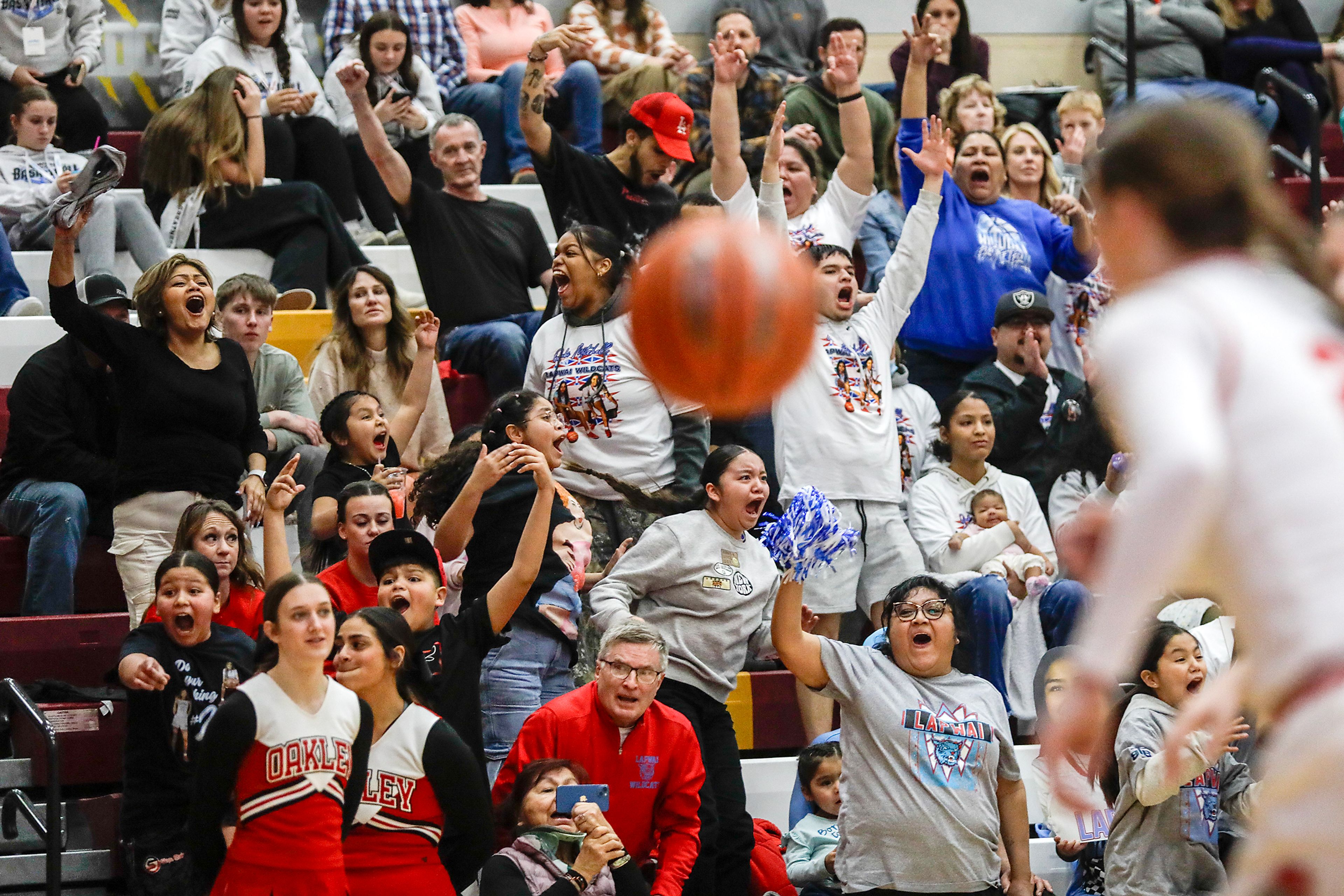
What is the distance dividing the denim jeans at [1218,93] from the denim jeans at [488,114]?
385 cm

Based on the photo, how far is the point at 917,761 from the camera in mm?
5570

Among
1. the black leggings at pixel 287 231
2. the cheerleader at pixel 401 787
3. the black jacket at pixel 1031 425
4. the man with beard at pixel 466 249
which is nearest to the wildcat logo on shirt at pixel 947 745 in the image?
the cheerleader at pixel 401 787

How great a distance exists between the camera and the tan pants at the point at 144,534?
20.4ft

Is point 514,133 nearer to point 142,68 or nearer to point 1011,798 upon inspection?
point 142,68

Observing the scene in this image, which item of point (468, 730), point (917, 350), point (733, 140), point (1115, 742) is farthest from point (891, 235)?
point (468, 730)

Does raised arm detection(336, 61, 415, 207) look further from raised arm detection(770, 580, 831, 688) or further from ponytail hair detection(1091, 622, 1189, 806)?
ponytail hair detection(1091, 622, 1189, 806)

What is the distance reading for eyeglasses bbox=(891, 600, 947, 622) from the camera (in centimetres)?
569

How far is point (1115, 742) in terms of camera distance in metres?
5.86

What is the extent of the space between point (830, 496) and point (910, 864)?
1.91 meters

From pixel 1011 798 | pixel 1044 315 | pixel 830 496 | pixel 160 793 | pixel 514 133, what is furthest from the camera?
pixel 514 133

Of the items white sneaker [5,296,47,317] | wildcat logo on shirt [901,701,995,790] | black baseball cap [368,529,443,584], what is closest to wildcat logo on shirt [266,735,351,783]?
black baseball cap [368,529,443,584]

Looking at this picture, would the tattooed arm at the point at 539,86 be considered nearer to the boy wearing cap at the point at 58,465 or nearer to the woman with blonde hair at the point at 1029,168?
the boy wearing cap at the point at 58,465

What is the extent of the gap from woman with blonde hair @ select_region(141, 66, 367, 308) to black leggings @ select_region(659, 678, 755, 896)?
11.1 feet

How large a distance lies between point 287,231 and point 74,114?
1.53 meters
